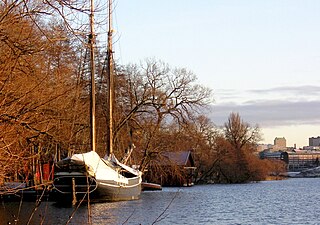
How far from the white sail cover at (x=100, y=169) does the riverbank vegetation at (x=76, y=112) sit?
1240 mm

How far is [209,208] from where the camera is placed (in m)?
33.7

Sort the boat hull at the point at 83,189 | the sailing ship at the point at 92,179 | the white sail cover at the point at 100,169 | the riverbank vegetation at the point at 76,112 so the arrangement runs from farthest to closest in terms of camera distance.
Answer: the boat hull at the point at 83,189 < the sailing ship at the point at 92,179 < the white sail cover at the point at 100,169 < the riverbank vegetation at the point at 76,112

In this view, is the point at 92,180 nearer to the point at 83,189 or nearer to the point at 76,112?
the point at 83,189

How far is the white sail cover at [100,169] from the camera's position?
101 ft

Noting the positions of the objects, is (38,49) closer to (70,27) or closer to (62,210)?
(70,27)

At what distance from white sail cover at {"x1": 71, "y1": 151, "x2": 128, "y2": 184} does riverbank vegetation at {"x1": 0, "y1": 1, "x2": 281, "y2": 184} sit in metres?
1.24

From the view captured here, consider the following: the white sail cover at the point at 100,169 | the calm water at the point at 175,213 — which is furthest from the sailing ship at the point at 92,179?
the calm water at the point at 175,213

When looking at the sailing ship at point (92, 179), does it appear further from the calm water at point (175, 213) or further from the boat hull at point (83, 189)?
the calm water at point (175, 213)

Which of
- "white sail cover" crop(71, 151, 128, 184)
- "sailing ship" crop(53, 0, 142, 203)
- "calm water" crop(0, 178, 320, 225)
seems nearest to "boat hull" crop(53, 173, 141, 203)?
"sailing ship" crop(53, 0, 142, 203)

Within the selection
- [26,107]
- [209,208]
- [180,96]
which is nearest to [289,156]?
[180,96]

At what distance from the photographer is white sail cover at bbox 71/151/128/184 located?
3080 centimetres

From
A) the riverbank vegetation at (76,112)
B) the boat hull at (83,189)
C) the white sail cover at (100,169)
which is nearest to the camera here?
the riverbank vegetation at (76,112)

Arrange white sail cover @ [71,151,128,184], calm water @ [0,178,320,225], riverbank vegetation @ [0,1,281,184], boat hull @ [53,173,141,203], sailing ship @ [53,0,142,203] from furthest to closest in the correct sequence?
boat hull @ [53,173,141,203]
sailing ship @ [53,0,142,203]
white sail cover @ [71,151,128,184]
calm water @ [0,178,320,225]
riverbank vegetation @ [0,1,281,184]

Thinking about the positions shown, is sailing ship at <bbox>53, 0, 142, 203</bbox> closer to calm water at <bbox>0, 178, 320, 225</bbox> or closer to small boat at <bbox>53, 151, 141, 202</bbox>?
small boat at <bbox>53, 151, 141, 202</bbox>
